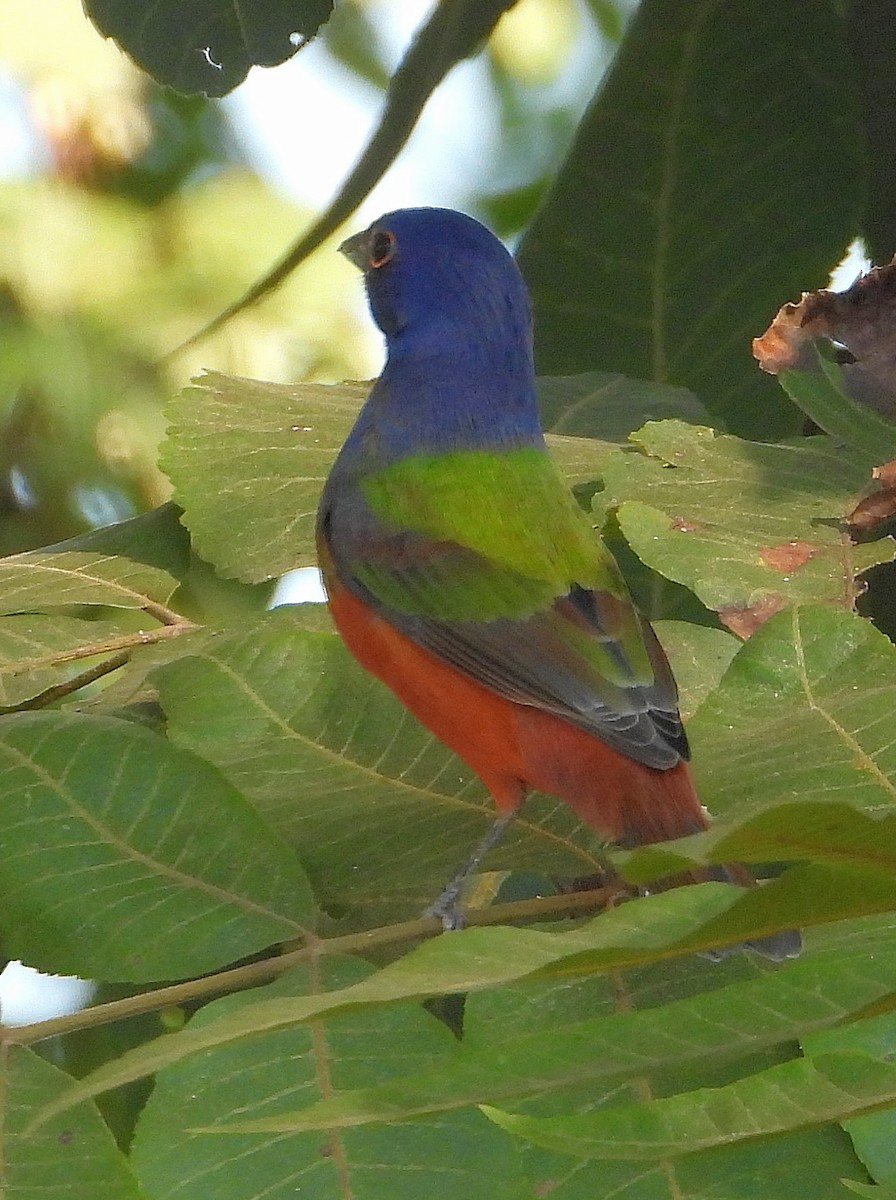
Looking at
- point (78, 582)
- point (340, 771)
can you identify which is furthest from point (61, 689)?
point (340, 771)

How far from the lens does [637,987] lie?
3.04ft

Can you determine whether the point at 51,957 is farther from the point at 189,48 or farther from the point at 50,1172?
the point at 189,48

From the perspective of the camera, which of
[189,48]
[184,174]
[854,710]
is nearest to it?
[854,710]

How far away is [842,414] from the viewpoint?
1.36m

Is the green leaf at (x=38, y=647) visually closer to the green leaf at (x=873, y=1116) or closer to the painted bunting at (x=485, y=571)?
the painted bunting at (x=485, y=571)

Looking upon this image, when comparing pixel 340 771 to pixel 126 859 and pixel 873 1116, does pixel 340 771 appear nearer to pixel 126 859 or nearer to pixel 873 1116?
pixel 126 859

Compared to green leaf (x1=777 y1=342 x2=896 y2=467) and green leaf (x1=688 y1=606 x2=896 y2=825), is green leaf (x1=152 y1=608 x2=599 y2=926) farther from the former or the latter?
green leaf (x1=777 y1=342 x2=896 y2=467)

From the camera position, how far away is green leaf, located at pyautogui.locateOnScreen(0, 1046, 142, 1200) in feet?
2.80

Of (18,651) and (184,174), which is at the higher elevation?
(184,174)

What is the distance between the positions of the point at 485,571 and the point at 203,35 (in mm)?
681

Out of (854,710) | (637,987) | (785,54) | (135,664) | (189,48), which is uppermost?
(189,48)

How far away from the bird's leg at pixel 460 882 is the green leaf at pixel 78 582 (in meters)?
0.44

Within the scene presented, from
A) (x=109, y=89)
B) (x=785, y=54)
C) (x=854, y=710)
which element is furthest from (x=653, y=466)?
(x=109, y=89)

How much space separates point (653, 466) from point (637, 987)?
0.55 m
